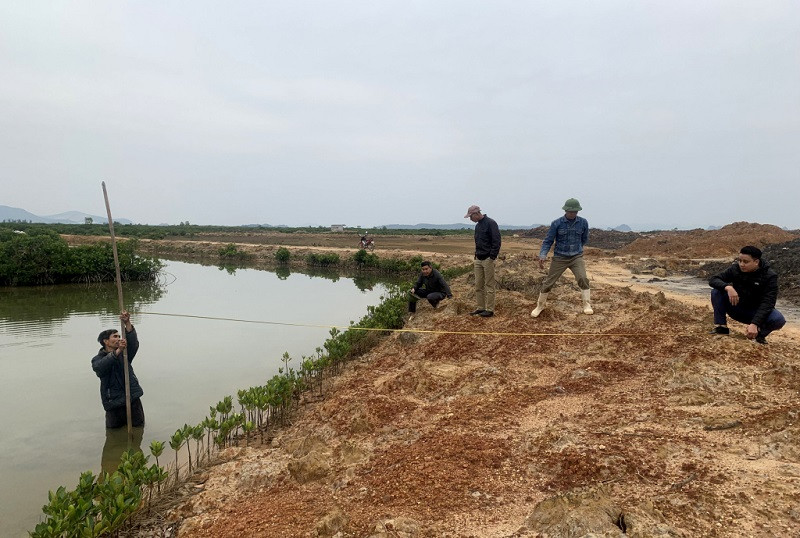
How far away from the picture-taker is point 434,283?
29.6 ft

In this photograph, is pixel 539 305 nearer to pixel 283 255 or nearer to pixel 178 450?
pixel 178 450

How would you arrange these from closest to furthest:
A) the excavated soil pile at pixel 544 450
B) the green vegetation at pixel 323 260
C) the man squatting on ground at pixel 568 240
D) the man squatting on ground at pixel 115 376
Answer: the excavated soil pile at pixel 544 450, the man squatting on ground at pixel 115 376, the man squatting on ground at pixel 568 240, the green vegetation at pixel 323 260

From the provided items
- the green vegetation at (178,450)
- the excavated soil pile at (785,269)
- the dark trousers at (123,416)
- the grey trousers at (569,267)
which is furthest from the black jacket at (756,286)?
the excavated soil pile at (785,269)

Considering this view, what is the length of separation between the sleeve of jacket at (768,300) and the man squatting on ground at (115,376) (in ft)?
22.0

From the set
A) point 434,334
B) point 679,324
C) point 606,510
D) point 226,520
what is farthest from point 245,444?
point 679,324

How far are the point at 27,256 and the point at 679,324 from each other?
2250 centimetres

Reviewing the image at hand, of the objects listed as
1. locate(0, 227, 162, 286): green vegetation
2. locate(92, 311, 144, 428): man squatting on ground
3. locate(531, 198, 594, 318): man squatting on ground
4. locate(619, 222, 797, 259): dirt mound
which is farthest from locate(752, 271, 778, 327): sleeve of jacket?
locate(0, 227, 162, 286): green vegetation

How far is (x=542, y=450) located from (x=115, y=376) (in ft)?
15.9

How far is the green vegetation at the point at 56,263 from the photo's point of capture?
18156mm

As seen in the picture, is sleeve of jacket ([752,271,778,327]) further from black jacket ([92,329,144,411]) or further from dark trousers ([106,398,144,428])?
dark trousers ([106,398,144,428])

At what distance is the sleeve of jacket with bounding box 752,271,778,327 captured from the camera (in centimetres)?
454

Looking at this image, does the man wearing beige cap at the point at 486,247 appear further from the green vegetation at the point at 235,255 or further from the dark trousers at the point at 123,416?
the green vegetation at the point at 235,255

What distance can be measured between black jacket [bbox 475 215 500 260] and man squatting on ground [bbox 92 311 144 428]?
15.9 ft

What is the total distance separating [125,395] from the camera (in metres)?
5.34
